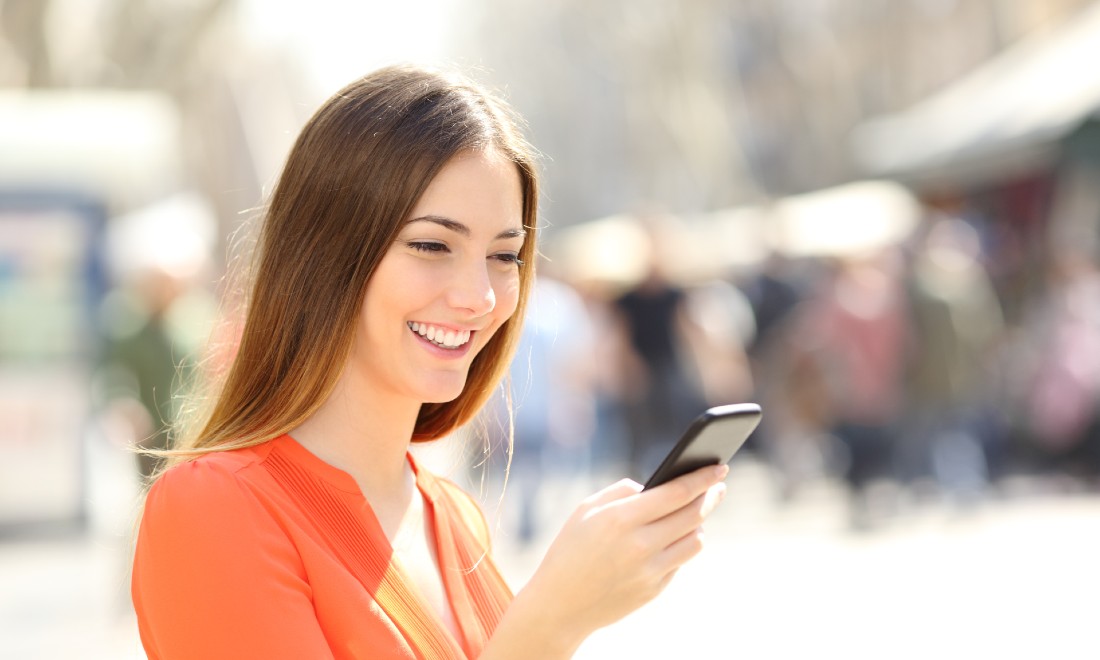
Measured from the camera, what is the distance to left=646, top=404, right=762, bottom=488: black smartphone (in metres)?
1.85

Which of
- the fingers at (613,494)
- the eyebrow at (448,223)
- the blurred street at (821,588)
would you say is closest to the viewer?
the fingers at (613,494)

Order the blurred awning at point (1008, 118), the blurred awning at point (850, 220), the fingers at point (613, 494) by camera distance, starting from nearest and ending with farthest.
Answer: the fingers at point (613, 494) → the blurred awning at point (1008, 118) → the blurred awning at point (850, 220)

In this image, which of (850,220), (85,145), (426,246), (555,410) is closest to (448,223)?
(426,246)

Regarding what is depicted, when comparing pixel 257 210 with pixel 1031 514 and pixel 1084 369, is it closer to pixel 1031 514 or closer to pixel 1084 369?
pixel 1031 514

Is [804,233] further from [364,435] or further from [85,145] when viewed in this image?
[364,435]

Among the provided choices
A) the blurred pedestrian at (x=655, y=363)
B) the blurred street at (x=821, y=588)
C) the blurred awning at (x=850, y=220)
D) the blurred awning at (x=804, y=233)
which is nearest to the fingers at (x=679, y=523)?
the blurred street at (x=821, y=588)

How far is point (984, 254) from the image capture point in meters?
16.5

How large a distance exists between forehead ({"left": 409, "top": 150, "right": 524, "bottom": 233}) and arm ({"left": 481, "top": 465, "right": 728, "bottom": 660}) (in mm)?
449

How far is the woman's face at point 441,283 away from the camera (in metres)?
2.03

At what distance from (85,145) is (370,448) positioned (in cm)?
1029

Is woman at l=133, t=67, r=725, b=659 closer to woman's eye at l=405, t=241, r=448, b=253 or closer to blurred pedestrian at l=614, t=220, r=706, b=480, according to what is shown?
woman's eye at l=405, t=241, r=448, b=253

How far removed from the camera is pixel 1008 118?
16.1 meters

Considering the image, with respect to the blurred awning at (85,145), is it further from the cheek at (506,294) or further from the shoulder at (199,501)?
the shoulder at (199,501)

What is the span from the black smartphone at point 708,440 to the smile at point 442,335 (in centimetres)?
38
